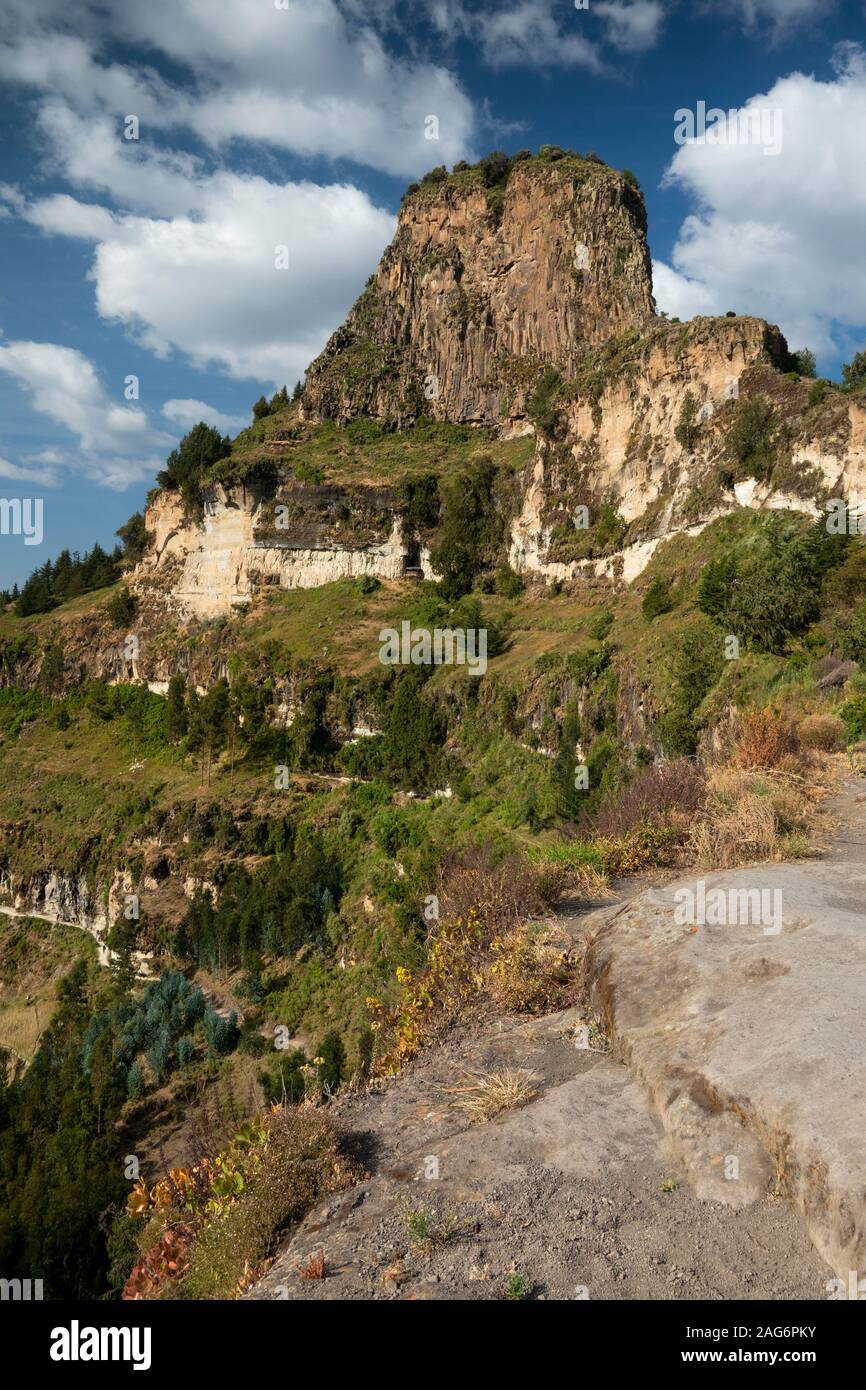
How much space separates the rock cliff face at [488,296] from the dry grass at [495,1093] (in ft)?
206

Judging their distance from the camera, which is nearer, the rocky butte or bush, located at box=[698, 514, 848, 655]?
bush, located at box=[698, 514, 848, 655]

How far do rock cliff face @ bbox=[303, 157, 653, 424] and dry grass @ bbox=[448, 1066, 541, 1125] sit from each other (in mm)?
62844

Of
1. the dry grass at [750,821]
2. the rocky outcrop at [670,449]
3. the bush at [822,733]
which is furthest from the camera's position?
the rocky outcrop at [670,449]

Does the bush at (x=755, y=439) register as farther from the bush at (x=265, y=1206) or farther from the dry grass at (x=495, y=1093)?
the bush at (x=265, y=1206)

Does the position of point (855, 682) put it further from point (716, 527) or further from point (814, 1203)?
point (716, 527)

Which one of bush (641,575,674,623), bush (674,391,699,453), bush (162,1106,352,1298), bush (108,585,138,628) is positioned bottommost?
bush (162,1106,352,1298)

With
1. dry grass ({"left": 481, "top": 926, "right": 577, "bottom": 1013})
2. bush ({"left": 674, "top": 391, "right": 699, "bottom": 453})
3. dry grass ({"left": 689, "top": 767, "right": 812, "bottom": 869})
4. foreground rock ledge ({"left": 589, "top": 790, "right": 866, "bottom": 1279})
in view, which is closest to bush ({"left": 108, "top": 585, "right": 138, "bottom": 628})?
bush ({"left": 674, "top": 391, "right": 699, "bottom": 453})

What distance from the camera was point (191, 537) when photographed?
197 feet

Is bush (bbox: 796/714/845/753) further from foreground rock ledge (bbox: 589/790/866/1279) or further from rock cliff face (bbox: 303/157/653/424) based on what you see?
rock cliff face (bbox: 303/157/653/424)

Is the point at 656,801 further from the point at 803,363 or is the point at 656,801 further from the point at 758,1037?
the point at 803,363

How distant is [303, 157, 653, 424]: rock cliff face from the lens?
61.8 metres

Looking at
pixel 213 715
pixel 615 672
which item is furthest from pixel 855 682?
pixel 213 715

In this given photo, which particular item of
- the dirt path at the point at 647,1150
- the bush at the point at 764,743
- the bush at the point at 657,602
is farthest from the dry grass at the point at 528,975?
the bush at the point at 657,602

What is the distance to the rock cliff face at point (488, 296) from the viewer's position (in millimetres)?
61750
